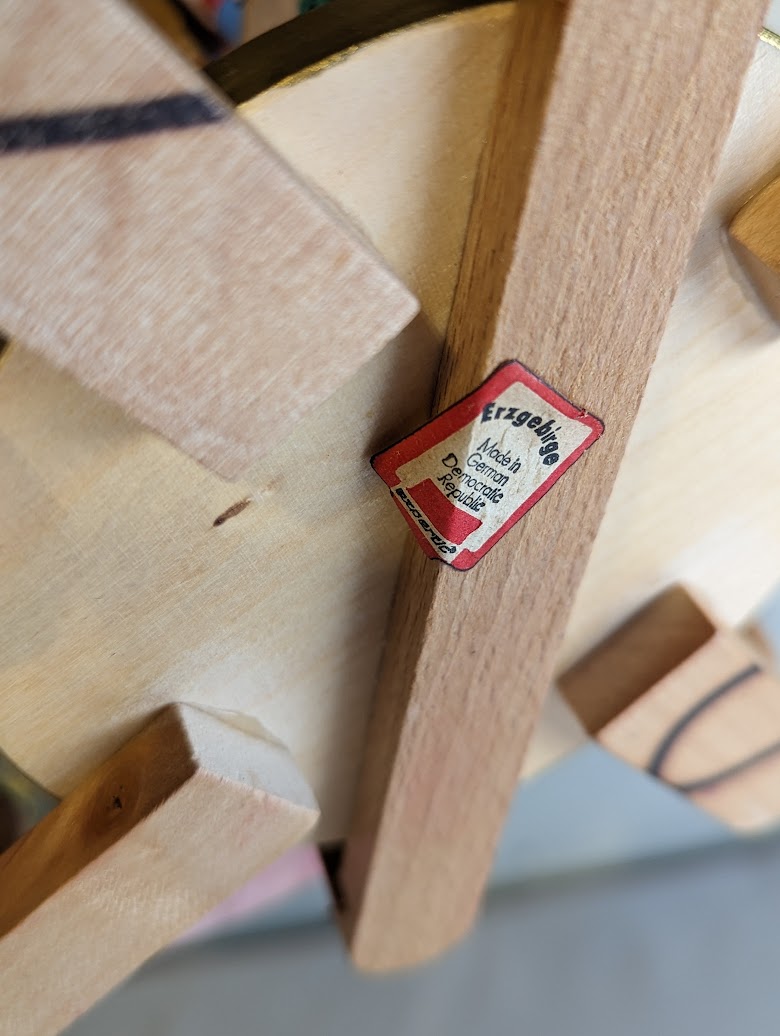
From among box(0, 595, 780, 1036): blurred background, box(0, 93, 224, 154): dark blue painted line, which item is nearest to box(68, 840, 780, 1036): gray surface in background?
box(0, 595, 780, 1036): blurred background

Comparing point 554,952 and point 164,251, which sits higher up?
point 164,251

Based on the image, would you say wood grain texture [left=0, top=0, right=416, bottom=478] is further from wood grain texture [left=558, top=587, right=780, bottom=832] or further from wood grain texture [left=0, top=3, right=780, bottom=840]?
wood grain texture [left=558, top=587, right=780, bottom=832]

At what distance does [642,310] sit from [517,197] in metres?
0.07

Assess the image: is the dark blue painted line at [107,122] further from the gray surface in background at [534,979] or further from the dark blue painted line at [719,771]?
the gray surface in background at [534,979]

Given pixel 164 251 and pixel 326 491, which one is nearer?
pixel 164 251

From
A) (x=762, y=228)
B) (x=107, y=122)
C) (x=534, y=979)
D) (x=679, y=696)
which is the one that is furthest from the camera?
(x=534, y=979)

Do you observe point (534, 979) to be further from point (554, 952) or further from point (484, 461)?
point (484, 461)

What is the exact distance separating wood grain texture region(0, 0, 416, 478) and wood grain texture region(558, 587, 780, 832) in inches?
12.2

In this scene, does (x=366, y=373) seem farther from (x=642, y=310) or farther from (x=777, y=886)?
(x=777, y=886)

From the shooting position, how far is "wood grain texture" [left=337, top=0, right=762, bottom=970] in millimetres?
305

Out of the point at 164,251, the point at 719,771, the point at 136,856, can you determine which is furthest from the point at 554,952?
the point at 164,251

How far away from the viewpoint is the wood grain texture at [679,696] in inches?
20.9

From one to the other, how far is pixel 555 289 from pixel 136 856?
315 millimetres

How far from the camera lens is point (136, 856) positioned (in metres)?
0.42
